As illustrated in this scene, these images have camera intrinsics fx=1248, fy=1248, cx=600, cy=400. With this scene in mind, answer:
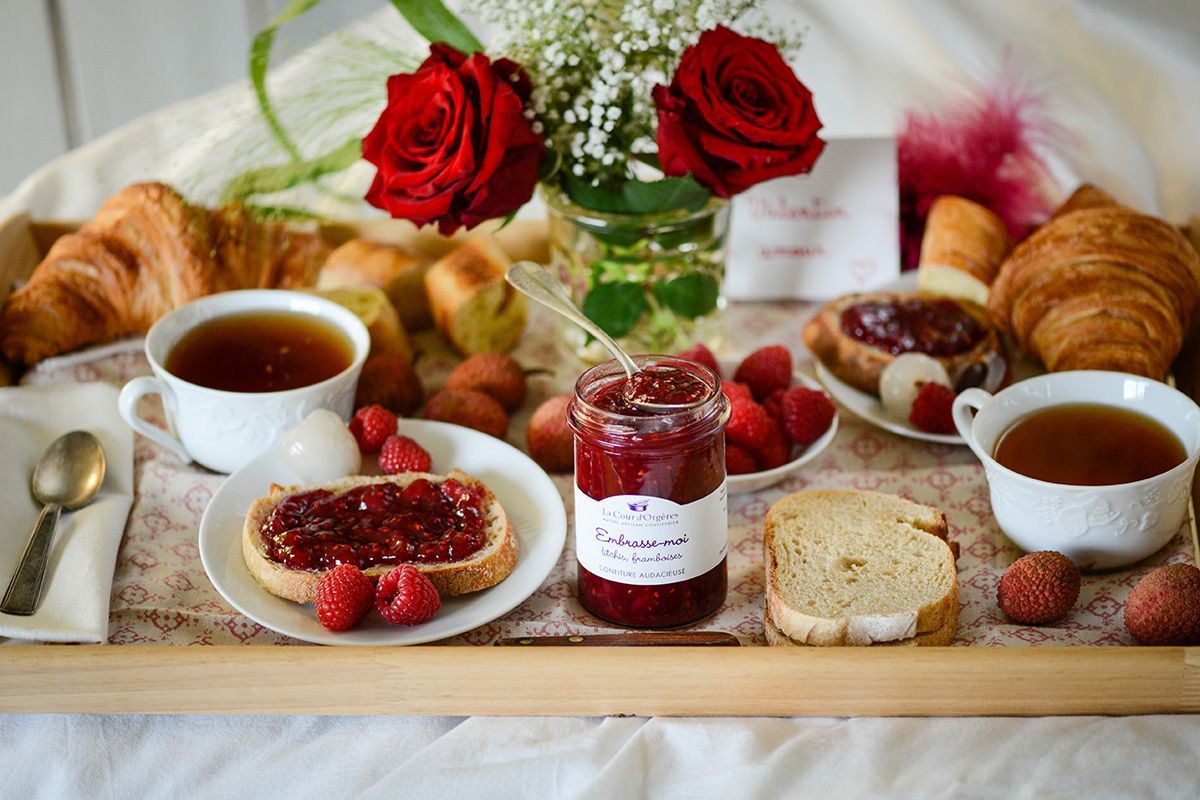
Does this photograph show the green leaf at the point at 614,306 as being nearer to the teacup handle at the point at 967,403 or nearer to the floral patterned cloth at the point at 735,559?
the floral patterned cloth at the point at 735,559

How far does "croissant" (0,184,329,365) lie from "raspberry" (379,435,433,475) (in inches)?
20.4

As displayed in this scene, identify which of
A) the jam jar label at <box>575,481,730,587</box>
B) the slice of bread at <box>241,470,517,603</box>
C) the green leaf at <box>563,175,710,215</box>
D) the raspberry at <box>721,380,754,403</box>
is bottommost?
the slice of bread at <box>241,470,517,603</box>

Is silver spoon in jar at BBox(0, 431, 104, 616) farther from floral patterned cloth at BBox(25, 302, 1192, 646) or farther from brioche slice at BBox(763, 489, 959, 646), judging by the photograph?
brioche slice at BBox(763, 489, 959, 646)

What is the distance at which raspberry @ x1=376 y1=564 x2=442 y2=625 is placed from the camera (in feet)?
4.01

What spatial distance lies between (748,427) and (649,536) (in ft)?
1.04

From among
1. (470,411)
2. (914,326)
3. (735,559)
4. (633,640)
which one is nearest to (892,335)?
(914,326)

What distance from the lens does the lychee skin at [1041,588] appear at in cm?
127

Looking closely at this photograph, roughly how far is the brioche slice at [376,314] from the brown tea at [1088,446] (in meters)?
0.86

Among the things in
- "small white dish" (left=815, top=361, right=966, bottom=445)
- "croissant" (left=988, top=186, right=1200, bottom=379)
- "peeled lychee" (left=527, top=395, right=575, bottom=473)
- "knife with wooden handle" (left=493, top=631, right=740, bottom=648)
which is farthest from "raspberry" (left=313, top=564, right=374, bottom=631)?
"croissant" (left=988, top=186, right=1200, bottom=379)

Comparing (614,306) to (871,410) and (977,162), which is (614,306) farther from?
(977,162)

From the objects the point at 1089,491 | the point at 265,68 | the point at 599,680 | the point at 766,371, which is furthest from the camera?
the point at 265,68

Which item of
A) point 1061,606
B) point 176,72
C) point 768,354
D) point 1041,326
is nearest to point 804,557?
point 1061,606

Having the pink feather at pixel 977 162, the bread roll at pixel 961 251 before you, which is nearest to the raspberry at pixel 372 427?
the bread roll at pixel 961 251

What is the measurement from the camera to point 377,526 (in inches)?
52.9
